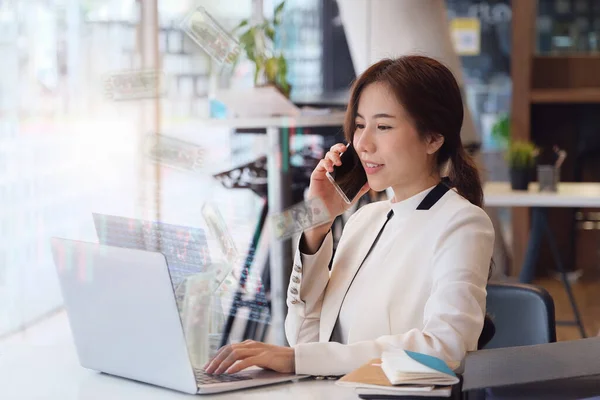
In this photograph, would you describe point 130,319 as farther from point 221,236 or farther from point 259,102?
point 259,102

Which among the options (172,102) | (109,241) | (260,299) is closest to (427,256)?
(109,241)

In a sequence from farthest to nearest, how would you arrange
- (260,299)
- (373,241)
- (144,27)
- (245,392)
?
(144,27) → (260,299) → (373,241) → (245,392)

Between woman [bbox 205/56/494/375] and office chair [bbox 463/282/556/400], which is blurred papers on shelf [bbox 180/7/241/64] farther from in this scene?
office chair [bbox 463/282/556/400]

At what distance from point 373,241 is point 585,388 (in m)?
0.64

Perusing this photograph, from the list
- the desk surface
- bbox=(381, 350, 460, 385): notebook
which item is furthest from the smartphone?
the desk surface

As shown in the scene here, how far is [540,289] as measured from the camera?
2.05m

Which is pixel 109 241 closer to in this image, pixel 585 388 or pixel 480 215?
pixel 480 215

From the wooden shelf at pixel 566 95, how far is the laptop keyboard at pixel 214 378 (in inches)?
219

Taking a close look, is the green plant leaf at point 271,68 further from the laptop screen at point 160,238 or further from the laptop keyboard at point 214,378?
the laptop keyboard at point 214,378

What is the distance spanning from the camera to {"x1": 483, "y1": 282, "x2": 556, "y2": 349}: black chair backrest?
2.02m

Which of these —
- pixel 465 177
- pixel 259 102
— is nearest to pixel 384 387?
pixel 465 177

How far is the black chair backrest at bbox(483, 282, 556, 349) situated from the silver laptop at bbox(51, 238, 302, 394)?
746 mm

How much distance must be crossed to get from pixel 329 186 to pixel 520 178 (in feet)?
9.97

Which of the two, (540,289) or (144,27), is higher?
(144,27)
